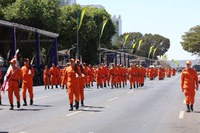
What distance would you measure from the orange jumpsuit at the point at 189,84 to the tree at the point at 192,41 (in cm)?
9650

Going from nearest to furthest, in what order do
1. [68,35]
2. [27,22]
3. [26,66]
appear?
[26,66] < [27,22] < [68,35]

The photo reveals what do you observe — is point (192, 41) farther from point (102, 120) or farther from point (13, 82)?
point (102, 120)

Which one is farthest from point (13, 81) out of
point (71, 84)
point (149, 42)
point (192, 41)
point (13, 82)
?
point (149, 42)

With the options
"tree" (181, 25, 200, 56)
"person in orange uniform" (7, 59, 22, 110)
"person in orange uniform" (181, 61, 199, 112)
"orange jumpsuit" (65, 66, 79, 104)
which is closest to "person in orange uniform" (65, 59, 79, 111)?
"orange jumpsuit" (65, 66, 79, 104)

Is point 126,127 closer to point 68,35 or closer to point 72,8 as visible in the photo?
point 68,35

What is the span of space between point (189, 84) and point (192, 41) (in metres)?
99.1

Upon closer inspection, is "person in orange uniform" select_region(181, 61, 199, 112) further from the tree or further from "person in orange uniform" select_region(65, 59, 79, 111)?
the tree

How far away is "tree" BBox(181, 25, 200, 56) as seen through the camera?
366ft

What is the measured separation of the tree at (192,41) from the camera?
112 meters

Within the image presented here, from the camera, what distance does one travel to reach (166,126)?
12250mm

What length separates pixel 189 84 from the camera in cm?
1599

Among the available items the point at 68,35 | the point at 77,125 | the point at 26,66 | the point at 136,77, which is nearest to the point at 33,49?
the point at 68,35

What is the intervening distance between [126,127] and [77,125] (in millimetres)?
1343

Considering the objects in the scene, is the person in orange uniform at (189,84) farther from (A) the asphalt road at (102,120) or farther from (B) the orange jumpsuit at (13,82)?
(B) the orange jumpsuit at (13,82)
